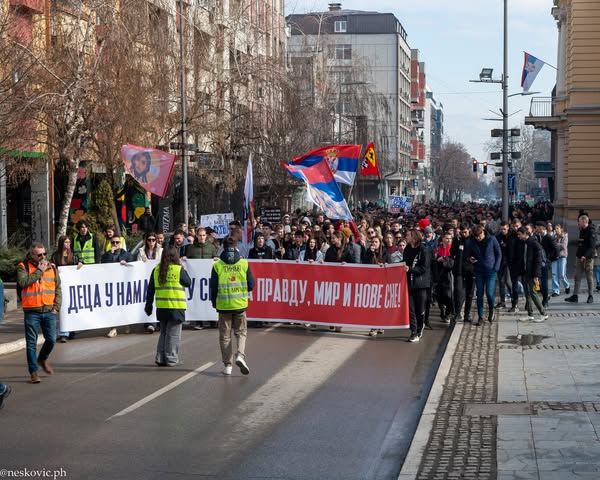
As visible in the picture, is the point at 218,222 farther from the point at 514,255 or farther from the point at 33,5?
the point at 514,255

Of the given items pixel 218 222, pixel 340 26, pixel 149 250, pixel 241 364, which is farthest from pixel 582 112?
pixel 340 26

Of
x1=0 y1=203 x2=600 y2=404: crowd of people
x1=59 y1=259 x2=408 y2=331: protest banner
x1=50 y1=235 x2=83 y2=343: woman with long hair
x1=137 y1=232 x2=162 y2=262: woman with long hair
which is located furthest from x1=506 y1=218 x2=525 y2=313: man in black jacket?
x1=50 y1=235 x2=83 y2=343: woman with long hair

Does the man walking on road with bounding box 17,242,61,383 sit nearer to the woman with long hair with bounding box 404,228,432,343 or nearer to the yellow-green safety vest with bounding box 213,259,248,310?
the yellow-green safety vest with bounding box 213,259,248,310

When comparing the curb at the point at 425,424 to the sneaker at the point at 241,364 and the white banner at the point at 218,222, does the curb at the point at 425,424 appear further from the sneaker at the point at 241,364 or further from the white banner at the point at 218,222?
the white banner at the point at 218,222

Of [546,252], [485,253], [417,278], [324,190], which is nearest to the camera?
[417,278]

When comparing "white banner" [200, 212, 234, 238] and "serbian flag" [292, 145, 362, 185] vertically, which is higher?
"serbian flag" [292, 145, 362, 185]

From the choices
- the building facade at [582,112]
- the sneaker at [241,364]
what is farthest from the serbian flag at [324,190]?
the building facade at [582,112]

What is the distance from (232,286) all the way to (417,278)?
4717 millimetres

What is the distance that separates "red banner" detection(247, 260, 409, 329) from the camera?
55.0 feet

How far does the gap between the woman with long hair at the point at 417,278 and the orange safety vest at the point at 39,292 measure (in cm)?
618

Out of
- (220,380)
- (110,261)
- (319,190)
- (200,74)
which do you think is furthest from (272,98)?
(220,380)

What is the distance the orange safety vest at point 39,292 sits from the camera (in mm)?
12148

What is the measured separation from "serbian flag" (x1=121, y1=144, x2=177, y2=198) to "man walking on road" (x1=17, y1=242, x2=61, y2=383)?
10478 mm

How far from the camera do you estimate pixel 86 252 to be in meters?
17.7
